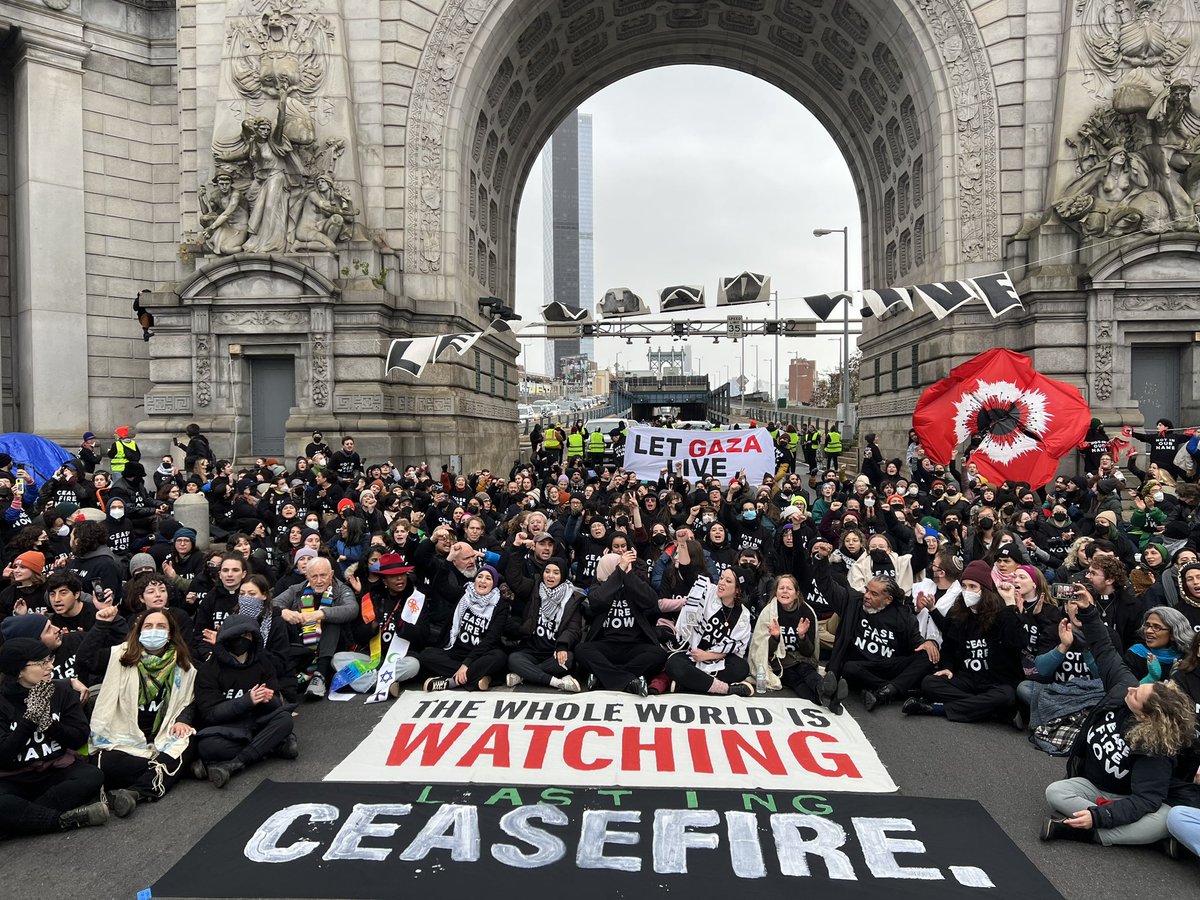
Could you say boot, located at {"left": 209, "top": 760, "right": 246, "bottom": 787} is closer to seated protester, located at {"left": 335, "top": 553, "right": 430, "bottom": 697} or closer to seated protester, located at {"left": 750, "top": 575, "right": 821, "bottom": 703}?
seated protester, located at {"left": 335, "top": 553, "right": 430, "bottom": 697}

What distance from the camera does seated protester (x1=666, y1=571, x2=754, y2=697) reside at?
877 centimetres

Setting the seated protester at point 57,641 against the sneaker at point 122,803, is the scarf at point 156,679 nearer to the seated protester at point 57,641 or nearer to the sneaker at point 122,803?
the seated protester at point 57,641

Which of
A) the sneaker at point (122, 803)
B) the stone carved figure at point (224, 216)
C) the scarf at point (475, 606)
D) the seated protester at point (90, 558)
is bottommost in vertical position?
the sneaker at point (122, 803)

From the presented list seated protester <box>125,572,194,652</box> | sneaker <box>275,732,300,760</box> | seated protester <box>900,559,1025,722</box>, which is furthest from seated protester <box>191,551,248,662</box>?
seated protester <box>900,559,1025,722</box>

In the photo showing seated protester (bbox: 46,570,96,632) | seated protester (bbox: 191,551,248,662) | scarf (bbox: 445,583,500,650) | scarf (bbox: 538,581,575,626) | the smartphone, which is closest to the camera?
seated protester (bbox: 46,570,96,632)

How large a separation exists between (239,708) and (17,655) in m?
1.88

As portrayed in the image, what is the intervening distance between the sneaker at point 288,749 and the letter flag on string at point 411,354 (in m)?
13.5

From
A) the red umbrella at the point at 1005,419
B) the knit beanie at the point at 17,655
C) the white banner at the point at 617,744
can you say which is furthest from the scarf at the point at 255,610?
the red umbrella at the point at 1005,419

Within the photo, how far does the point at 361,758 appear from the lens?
7.14m

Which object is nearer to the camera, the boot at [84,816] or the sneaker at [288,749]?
the boot at [84,816]

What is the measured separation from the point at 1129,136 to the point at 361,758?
23.9m

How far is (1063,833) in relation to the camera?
578 cm

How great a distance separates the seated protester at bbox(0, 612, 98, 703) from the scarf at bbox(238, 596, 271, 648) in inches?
53.8

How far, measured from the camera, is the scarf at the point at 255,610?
26.8 feet
